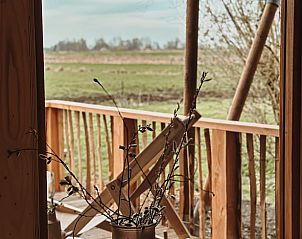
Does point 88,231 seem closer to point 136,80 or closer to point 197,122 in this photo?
point 197,122

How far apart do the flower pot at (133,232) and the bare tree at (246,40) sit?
387cm

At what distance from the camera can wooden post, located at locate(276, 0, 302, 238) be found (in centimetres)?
249

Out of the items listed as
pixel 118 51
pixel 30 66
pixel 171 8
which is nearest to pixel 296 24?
pixel 30 66

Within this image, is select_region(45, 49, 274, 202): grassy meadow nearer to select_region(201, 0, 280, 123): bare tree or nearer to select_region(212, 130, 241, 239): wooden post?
select_region(201, 0, 280, 123): bare tree

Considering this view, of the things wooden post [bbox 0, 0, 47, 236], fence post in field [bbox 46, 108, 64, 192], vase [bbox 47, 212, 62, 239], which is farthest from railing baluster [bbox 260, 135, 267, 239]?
fence post in field [bbox 46, 108, 64, 192]

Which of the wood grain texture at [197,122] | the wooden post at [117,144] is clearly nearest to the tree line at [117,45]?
the wood grain texture at [197,122]

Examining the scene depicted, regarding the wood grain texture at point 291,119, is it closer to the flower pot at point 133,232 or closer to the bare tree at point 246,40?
the flower pot at point 133,232

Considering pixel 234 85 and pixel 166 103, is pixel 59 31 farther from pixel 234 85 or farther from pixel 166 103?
pixel 234 85

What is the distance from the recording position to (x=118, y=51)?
6.26m

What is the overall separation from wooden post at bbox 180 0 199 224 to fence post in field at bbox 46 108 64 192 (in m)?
1.64

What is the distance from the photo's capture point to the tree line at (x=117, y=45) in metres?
5.98

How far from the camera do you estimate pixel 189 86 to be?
164 inches

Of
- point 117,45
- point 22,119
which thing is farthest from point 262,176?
point 117,45

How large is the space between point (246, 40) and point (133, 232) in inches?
158
